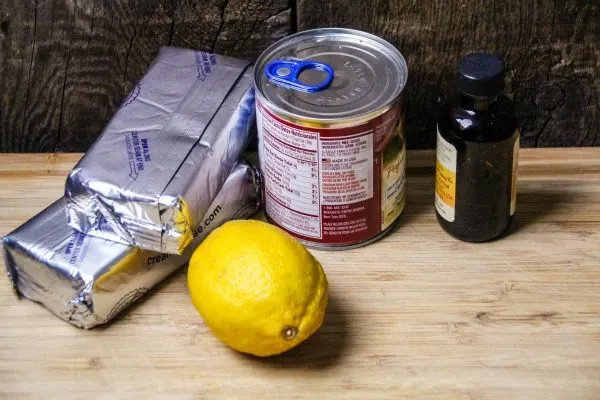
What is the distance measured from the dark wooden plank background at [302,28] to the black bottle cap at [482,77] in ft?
0.47

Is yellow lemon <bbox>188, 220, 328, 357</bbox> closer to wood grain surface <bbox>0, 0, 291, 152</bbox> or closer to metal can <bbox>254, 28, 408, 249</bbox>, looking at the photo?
metal can <bbox>254, 28, 408, 249</bbox>

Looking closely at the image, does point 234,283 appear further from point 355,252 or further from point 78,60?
point 78,60

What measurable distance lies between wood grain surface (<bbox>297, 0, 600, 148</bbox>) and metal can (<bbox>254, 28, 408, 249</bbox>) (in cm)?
4

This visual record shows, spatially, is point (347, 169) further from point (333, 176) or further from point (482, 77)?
point (482, 77)

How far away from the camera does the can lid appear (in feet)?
3.06

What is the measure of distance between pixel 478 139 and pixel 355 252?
0.18m

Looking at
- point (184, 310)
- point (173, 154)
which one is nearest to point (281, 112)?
point (173, 154)

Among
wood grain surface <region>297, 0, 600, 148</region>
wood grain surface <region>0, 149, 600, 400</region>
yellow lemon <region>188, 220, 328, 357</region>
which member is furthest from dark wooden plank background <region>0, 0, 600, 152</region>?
yellow lemon <region>188, 220, 328, 357</region>

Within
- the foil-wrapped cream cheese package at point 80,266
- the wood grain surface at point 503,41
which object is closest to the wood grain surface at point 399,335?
the foil-wrapped cream cheese package at point 80,266

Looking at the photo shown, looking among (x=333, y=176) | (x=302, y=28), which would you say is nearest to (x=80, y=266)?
(x=333, y=176)

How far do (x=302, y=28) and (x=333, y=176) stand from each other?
0.20m

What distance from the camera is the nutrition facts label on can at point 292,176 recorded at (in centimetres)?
93

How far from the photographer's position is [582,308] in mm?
936

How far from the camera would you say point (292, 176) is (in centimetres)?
95
